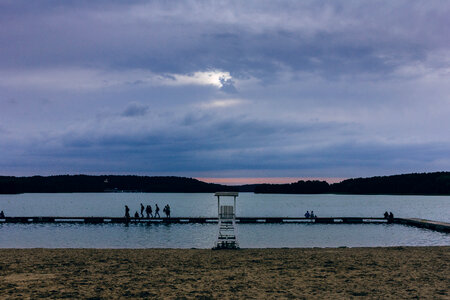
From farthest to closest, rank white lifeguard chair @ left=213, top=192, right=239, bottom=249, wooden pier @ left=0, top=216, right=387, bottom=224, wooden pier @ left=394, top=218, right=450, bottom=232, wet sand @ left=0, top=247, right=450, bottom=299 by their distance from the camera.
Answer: wooden pier @ left=0, top=216, right=387, bottom=224 < wooden pier @ left=394, top=218, right=450, bottom=232 < white lifeguard chair @ left=213, top=192, right=239, bottom=249 < wet sand @ left=0, top=247, right=450, bottom=299

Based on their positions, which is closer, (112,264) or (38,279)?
(38,279)

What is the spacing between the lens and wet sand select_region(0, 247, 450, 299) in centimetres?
1191

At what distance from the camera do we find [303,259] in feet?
60.1

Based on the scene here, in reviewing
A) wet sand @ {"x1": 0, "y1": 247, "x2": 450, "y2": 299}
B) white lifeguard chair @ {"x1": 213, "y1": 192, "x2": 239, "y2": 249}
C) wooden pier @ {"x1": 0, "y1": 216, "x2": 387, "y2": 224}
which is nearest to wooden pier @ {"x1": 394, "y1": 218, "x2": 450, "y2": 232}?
wooden pier @ {"x1": 0, "y1": 216, "x2": 387, "y2": 224}

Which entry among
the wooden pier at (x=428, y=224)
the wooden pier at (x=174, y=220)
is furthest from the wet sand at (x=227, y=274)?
the wooden pier at (x=174, y=220)

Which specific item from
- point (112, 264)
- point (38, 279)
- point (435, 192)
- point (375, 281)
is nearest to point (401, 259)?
point (375, 281)

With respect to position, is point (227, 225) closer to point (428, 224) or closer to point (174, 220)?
point (174, 220)

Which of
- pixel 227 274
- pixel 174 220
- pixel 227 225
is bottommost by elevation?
pixel 174 220

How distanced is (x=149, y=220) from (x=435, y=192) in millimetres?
184806

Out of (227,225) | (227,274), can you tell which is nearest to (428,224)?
(227,225)

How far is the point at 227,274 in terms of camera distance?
14.9 meters

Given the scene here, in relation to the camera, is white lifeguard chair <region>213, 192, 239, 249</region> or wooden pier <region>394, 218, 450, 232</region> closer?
white lifeguard chair <region>213, 192, 239, 249</region>

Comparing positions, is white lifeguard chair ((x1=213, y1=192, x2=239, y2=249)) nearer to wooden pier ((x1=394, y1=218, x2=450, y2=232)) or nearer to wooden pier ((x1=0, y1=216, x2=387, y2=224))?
wooden pier ((x1=0, y1=216, x2=387, y2=224))

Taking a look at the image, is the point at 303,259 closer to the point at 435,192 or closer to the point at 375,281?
the point at 375,281
